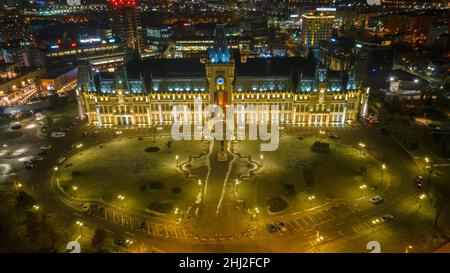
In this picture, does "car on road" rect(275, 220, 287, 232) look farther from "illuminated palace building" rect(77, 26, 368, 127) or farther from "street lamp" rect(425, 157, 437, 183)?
"illuminated palace building" rect(77, 26, 368, 127)

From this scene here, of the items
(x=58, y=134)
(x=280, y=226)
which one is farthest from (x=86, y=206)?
(x=58, y=134)

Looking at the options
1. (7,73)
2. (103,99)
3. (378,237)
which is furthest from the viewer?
(7,73)

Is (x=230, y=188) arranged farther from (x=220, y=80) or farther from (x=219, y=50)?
(x=219, y=50)

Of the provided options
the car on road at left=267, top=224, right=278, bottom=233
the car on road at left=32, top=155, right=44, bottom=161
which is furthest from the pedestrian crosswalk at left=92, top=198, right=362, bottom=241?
the car on road at left=32, top=155, right=44, bottom=161

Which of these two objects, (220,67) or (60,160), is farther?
(220,67)

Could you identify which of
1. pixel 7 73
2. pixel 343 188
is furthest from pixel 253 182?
pixel 7 73
